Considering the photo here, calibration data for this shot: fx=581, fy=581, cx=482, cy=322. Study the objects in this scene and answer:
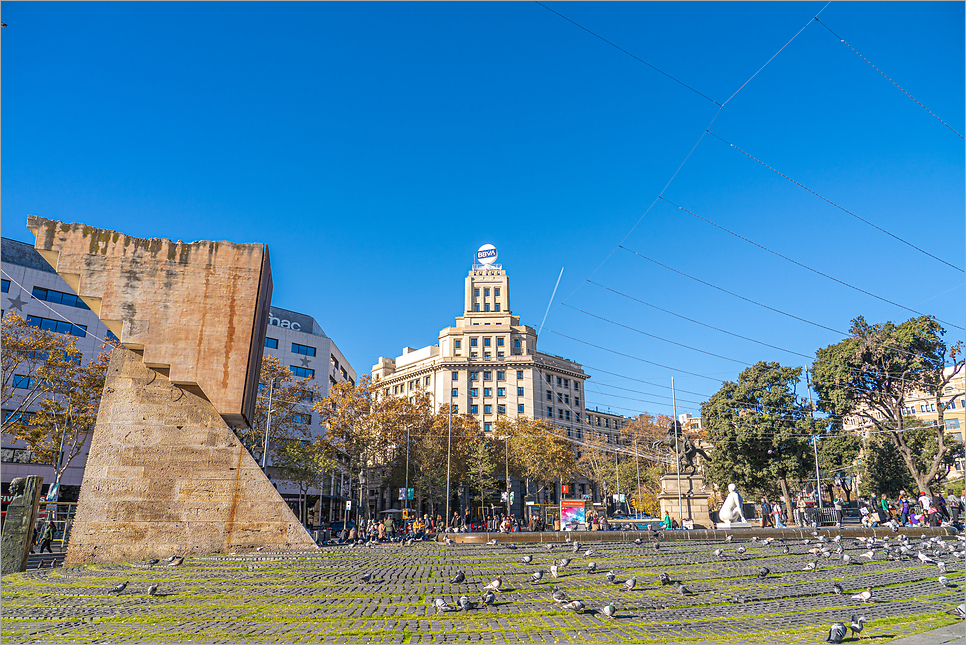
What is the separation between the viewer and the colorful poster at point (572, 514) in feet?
99.7

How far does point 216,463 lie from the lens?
1373 cm

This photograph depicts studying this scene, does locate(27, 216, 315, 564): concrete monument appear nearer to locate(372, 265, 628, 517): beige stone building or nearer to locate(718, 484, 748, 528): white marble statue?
locate(718, 484, 748, 528): white marble statue

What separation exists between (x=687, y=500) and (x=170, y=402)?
26401mm

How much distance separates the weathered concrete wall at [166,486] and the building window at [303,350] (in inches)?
2084

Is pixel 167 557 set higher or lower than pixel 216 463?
lower

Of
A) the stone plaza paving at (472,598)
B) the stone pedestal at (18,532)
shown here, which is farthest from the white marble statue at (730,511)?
the stone pedestal at (18,532)

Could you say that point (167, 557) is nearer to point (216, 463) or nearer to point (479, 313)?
point (216, 463)

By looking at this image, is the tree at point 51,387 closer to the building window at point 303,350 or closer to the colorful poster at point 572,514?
the colorful poster at point 572,514

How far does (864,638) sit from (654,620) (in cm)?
260

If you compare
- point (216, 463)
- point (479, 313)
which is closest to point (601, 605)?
point (216, 463)

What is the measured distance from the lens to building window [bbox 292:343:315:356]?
65.7 m

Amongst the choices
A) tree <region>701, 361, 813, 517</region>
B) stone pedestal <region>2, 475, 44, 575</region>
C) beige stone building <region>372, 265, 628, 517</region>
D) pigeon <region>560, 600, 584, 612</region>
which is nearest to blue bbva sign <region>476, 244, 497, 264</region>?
beige stone building <region>372, 265, 628, 517</region>

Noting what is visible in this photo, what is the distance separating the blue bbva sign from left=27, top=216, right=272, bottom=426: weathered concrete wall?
3512 inches

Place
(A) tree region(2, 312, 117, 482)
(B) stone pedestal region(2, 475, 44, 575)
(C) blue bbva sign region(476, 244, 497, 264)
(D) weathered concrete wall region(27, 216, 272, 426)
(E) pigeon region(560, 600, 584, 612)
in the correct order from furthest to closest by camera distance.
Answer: (C) blue bbva sign region(476, 244, 497, 264)
(A) tree region(2, 312, 117, 482)
(D) weathered concrete wall region(27, 216, 272, 426)
(B) stone pedestal region(2, 475, 44, 575)
(E) pigeon region(560, 600, 584, 612)
